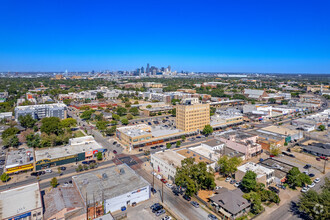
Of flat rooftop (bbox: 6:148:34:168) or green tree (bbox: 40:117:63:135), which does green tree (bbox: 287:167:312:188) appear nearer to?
flat rooftop (bbox: 6:148:34:168)

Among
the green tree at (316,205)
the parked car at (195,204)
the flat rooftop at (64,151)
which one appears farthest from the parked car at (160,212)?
the flat rooftop at (64,151)

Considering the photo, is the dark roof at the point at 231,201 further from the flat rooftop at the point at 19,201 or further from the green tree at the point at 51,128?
the green tree at the point at 51,128

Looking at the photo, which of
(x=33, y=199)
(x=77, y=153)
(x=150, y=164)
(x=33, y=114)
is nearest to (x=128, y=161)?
(x=150, y=164)

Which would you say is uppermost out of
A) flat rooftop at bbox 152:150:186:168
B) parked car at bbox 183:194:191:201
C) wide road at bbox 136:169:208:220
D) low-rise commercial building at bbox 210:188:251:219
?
flat rooftop at bbox 152:150:186:168

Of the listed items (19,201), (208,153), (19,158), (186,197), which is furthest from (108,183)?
(19,158)

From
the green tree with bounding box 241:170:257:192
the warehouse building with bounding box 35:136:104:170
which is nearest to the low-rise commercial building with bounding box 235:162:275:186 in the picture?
the green tree with bounding box 241:170:257:192
